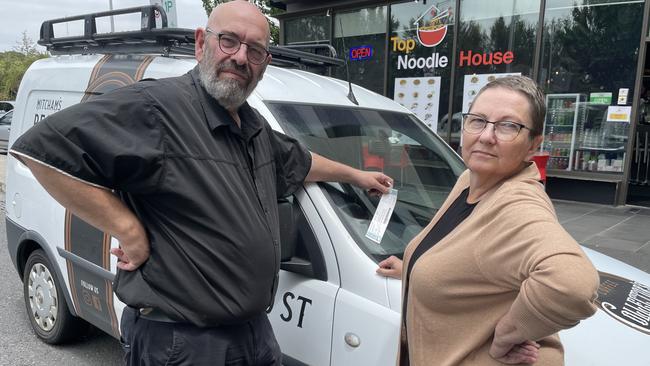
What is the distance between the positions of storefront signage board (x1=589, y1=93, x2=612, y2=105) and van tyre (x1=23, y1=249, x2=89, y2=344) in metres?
7.71

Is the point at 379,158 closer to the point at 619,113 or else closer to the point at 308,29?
the point at 619,113

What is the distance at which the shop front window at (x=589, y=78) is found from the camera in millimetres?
7609

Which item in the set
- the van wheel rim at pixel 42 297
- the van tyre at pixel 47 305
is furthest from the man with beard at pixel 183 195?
the van wheel rim at pixel 42 297

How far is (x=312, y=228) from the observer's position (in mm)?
2025

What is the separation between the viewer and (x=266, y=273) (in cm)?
172

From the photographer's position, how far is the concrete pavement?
17.4ft

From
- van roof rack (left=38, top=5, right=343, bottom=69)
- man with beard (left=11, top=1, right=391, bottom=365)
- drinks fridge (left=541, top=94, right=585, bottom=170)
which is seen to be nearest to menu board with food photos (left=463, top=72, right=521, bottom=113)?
drinks fridge (left=541, top=94, right=585, bottom=170)

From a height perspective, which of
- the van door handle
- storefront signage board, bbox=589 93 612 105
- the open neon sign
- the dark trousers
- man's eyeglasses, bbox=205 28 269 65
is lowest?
the van door handle

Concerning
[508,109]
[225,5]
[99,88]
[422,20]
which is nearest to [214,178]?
[225,5]

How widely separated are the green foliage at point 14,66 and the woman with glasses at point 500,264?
112 feet

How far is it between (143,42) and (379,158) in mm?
1524

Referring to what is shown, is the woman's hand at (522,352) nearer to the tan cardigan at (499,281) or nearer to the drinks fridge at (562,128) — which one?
the tan cardigan at (499,281)

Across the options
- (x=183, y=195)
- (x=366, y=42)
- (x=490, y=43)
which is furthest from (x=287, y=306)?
(x=366, y=42)

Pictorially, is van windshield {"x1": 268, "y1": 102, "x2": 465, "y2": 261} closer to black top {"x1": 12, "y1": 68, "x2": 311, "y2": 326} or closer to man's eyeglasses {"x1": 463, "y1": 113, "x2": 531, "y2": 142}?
black top {"x1": 12, "y1": 68, "x2": 311, "y2": 326}
